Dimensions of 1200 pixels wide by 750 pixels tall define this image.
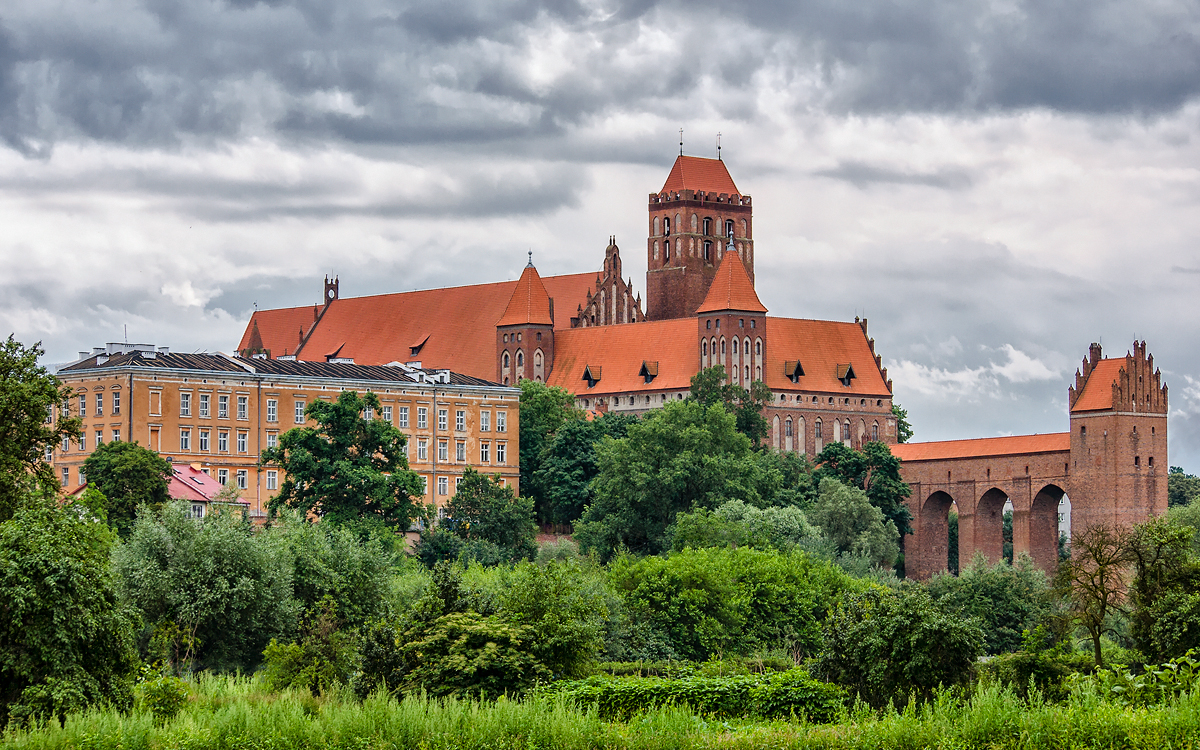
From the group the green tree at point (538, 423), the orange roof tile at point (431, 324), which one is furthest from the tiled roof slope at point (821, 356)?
the orange roof tile at point (431, 324)

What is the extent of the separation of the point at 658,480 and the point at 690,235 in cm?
4179

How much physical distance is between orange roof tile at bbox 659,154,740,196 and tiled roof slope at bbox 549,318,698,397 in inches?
423

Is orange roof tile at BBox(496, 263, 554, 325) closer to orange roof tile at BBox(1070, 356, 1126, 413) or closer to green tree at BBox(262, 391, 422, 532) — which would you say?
orange roof tile at BBox(1070, 356, 1126, 413)

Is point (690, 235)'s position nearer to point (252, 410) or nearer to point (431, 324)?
point (431, 324)

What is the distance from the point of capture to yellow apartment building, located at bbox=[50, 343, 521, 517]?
99.1m

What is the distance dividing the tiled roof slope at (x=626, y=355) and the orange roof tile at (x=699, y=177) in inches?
423

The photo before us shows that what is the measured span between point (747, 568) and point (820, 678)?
33533 millimetres

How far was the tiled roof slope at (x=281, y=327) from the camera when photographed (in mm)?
155625

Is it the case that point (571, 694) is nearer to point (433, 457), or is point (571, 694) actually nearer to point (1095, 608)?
point (1095, 608)

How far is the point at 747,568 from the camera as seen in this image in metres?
72.2

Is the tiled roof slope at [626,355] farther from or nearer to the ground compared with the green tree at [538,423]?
farther from the ground

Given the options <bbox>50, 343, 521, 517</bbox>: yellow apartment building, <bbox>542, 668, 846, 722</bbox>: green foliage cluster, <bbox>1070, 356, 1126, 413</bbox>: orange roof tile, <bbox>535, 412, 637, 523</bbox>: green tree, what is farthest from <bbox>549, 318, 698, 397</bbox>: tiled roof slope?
<bbox>542, 668, 846, 722</bbox>: green foliage cluster

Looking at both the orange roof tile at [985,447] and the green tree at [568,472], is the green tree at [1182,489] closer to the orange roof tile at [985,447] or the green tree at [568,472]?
the orange roof tile at [985,447]

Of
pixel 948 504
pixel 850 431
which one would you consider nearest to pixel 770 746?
pixel 948 504
